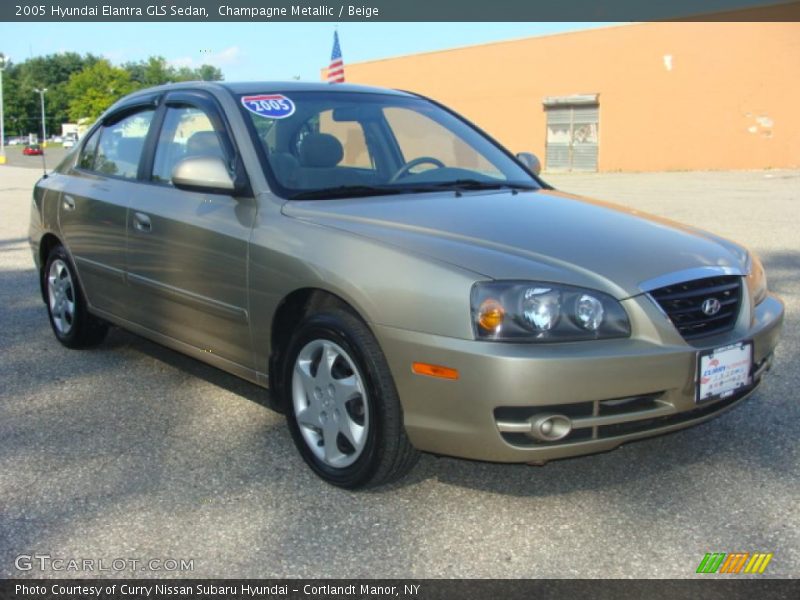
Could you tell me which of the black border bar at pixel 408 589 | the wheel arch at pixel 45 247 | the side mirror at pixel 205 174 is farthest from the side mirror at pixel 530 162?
the wheel arch at pixel 45 247

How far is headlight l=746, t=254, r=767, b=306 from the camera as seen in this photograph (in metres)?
3.52

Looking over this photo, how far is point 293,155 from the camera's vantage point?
4016 millimetres

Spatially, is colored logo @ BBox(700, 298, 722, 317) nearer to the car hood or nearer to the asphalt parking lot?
the car hood

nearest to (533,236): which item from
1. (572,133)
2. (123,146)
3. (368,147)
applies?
(368,147)

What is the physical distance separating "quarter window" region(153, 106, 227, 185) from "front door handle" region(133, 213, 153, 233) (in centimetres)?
21

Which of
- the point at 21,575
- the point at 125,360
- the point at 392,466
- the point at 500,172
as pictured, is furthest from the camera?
the point at 125,360

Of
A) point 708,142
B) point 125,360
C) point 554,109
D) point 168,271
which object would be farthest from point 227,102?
point 554,109

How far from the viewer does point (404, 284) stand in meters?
3.05

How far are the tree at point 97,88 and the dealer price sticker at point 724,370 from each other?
90762mm

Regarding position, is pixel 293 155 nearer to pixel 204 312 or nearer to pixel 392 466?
pixel 204 312

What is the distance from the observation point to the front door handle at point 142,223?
4.40 m

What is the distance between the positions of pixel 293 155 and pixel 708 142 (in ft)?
94.4

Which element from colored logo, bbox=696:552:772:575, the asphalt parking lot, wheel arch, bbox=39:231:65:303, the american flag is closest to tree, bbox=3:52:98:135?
the american flag

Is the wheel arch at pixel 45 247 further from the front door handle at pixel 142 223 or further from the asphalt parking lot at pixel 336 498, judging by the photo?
the front door handle at pixel 142 223
